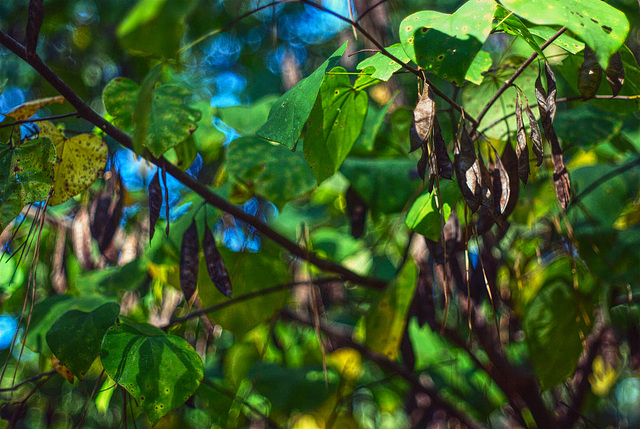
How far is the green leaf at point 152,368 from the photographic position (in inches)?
22.1

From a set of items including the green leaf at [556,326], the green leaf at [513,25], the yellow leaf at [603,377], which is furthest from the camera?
the yellow leaf at [603,377]

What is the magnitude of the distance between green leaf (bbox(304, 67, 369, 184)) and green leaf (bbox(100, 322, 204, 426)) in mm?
299

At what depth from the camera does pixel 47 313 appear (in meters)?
0.80

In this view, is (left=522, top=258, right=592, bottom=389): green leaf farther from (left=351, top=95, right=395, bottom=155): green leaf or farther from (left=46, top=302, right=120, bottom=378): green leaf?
(left=46, top=302, right=120, bottom=378): green leaf

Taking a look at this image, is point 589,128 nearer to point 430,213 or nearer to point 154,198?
point 430,213

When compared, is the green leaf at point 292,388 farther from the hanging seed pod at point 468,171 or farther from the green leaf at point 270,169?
the hanging seed pod at point 468,171

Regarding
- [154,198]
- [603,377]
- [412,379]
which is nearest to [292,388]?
[412,379]

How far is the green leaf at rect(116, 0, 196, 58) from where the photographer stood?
0.48 meters

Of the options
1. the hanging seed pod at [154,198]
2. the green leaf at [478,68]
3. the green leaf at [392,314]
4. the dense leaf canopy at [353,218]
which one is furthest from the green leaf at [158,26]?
the green leaf at [392,314]

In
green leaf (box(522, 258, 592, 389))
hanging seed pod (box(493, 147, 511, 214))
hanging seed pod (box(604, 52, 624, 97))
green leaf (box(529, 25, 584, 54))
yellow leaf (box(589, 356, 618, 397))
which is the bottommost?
yellow leaf (box(589, 356, 618, 397))

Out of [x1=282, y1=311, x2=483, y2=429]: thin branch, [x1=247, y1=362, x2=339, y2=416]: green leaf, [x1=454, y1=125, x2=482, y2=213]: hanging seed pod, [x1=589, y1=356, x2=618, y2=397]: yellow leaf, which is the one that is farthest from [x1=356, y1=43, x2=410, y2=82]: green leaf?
[x1=589, y1=356, x2=618, y2=397]: yellow leaf

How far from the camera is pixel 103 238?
929 mm

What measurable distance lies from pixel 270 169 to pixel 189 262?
200mm

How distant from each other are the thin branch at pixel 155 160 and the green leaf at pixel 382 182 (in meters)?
0.14
